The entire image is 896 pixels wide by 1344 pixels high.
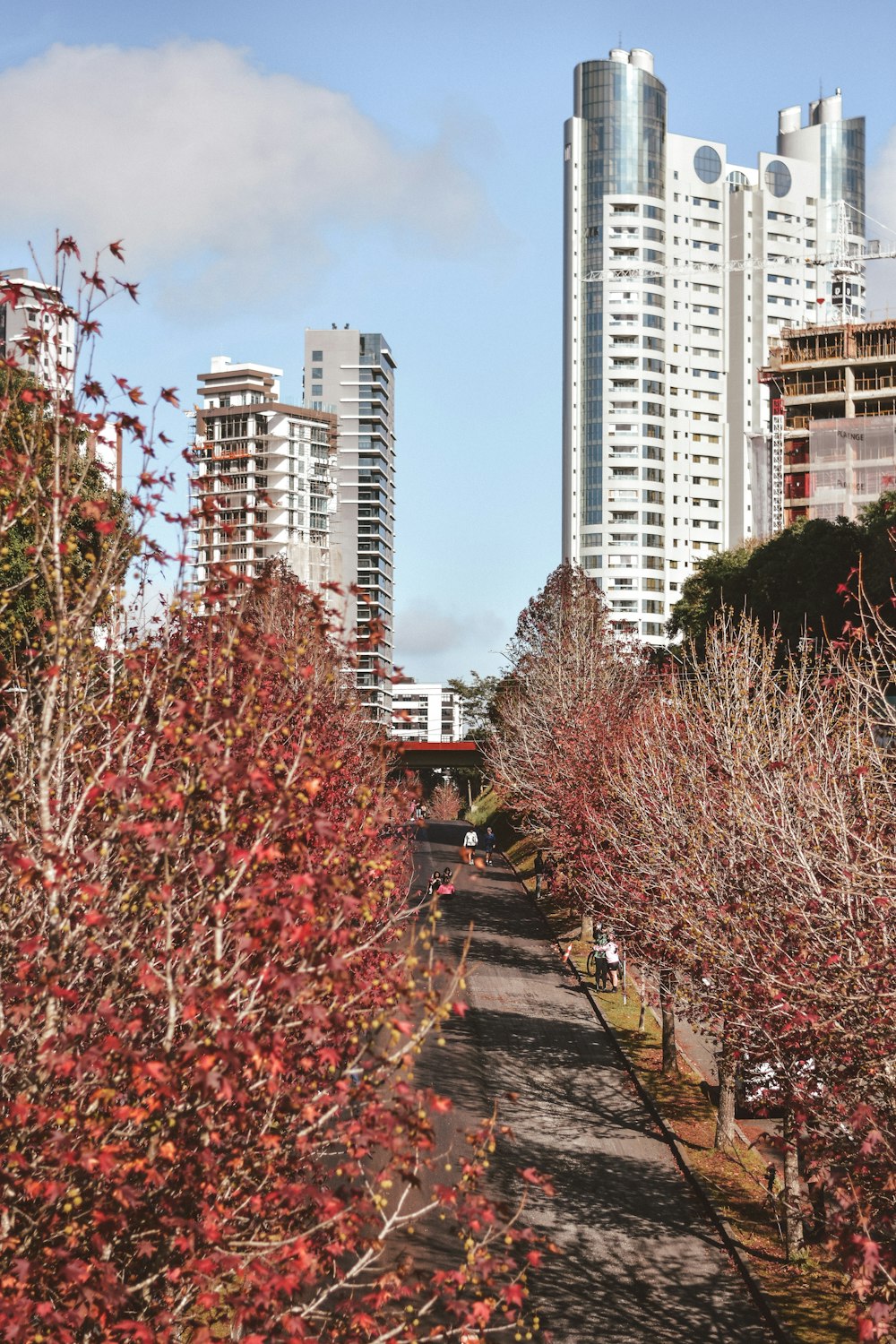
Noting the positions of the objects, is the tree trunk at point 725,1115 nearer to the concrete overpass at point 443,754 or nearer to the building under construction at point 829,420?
the concrete overpass at point 443,754

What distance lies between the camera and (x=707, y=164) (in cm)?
14012

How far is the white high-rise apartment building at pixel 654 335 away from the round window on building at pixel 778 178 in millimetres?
4905

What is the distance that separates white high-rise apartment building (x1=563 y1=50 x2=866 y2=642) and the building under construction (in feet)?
72.0

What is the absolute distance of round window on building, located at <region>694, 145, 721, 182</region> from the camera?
5492 inches

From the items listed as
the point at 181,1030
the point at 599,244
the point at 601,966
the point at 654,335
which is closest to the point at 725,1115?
the point at 601,966

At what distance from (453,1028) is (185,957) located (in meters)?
23.0

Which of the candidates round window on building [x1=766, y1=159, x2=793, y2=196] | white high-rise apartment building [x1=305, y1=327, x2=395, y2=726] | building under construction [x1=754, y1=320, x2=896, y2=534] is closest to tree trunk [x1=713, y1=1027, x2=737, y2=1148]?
building under construction [x1=754, y1=320, x2=896, y2=534]

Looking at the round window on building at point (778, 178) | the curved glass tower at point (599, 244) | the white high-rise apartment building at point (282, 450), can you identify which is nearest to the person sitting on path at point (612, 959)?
the curved glass tower at point (599, 244)

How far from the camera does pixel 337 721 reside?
86.6 ft

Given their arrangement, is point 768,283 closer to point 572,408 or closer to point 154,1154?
point 572,408

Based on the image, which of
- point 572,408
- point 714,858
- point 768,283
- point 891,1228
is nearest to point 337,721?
point 714,858

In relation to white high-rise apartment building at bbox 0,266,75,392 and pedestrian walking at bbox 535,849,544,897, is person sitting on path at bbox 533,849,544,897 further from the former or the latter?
white high-rise apartment building at bbox 0,266,75,392

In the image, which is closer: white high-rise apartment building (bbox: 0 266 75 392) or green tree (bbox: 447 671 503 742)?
white high-rise apartment building (bbox: 0 266 75 392)

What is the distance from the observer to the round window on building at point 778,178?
5743 inches
